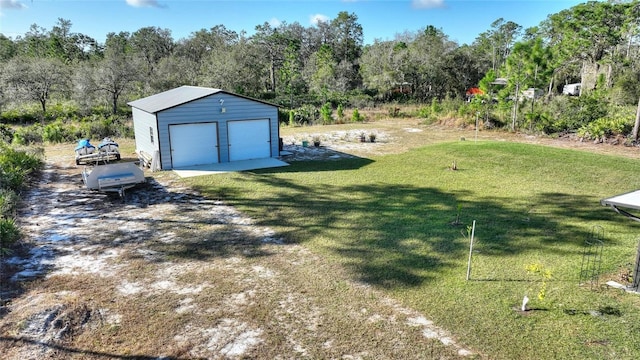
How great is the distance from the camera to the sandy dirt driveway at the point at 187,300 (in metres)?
4.41

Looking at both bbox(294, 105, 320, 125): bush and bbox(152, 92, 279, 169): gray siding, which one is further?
bbox(294, 105, 320, 125): bush

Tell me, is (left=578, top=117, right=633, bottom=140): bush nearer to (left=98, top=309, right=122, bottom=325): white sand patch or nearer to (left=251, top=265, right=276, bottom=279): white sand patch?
(left=251, top=265, right=276, bottom=279): white sand patch

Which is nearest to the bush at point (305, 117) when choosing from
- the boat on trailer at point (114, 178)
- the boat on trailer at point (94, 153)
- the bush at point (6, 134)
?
the boat on trailer at point (94, 153)

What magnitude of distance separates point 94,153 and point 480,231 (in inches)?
506

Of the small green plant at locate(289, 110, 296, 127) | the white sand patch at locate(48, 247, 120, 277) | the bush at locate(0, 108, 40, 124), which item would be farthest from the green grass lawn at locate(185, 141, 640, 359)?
the bush at locate(0, 108, 40, 124)

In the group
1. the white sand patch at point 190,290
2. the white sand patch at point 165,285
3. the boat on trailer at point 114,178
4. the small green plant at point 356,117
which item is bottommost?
the white sand patch at point 190,290

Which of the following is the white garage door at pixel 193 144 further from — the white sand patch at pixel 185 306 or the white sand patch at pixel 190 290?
the white sand patch at pixel 185 306

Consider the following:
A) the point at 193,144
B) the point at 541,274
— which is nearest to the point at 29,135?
the point at 193,144

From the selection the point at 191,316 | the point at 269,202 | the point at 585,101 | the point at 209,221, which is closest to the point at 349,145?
the point at 269,202

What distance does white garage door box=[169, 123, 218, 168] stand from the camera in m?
13.3

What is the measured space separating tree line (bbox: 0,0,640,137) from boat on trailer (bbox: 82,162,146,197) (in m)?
16.3

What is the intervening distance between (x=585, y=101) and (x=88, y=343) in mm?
22142

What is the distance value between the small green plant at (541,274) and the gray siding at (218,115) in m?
10.7

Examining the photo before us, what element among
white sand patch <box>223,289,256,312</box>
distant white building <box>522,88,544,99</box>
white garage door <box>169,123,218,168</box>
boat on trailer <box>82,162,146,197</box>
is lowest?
white sand patch <box>223,289,256,312</box>
